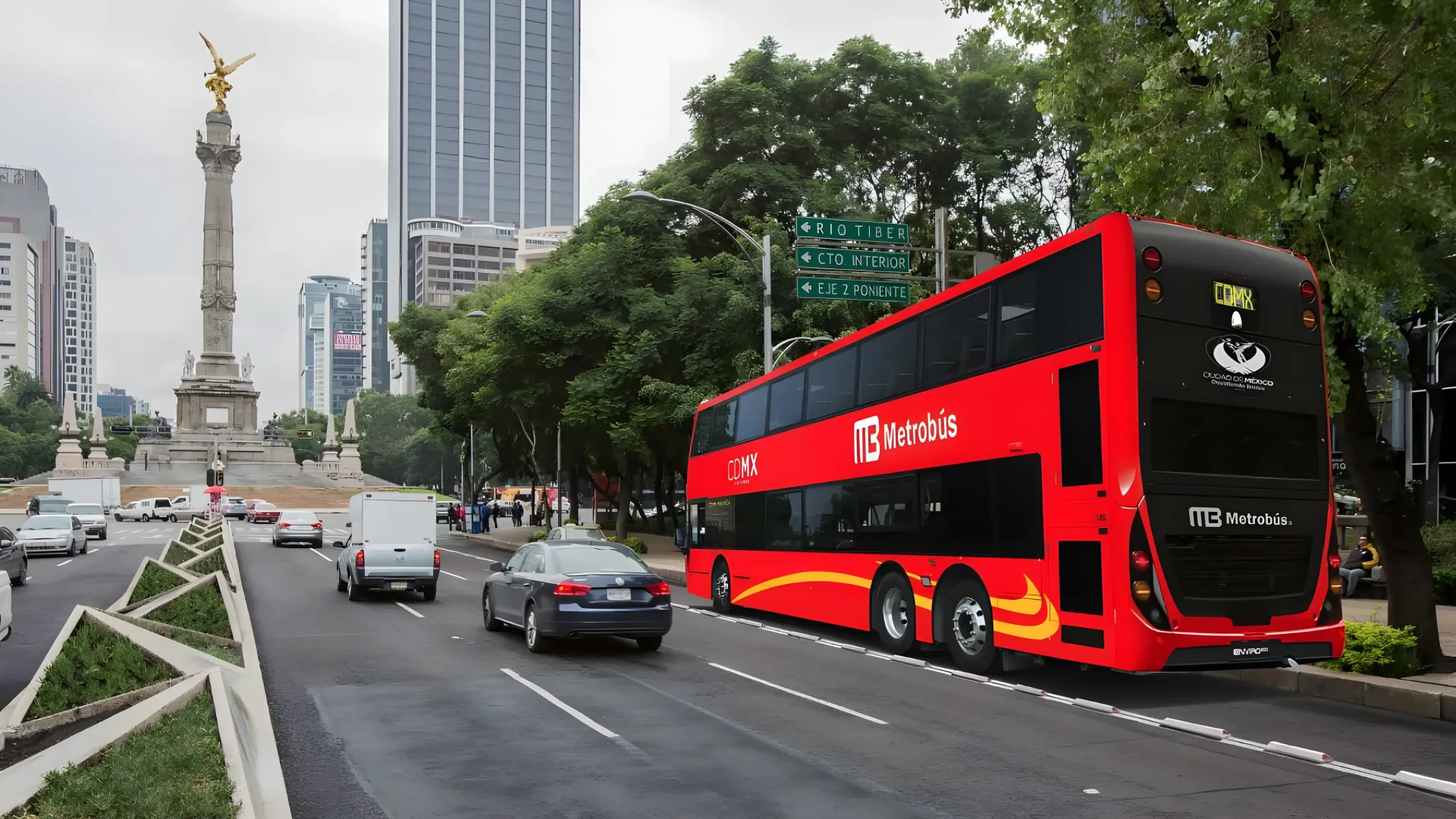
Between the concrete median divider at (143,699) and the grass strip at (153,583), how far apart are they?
10.4 ft

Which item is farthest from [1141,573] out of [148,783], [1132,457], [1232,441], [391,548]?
[391,548]

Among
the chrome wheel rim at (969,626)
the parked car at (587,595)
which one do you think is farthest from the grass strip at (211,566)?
the chrome wheel rim at (969,626)

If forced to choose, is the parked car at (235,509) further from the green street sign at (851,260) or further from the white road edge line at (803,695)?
the white road edge line at (803,695)

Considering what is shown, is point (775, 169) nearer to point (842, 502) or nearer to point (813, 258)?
point (813, 258)

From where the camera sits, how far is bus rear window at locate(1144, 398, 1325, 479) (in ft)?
35.1

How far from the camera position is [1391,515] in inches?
521

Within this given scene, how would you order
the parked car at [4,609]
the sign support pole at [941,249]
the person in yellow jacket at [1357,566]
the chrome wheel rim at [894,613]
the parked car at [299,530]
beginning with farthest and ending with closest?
the parked car at [299,530]
the sign support pole at [941,249]
the person in yellow jacket at [1357,566]
the chrome wheel rim at [894,613]
the parked car at [4,609]

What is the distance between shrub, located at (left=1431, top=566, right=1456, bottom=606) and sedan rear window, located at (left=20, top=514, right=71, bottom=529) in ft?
127

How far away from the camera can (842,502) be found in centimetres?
1677

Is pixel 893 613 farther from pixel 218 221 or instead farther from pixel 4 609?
pixel 218 221

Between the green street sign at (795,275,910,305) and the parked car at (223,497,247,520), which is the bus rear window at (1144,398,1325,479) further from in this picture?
the parked car at (223,497,247,520)

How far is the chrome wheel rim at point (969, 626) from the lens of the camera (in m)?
13.5

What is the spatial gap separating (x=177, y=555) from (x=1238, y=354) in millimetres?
22799

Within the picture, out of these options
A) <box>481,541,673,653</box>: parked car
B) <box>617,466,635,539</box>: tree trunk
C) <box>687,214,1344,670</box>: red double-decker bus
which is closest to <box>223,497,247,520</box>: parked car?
<box>617,466,635,539</box>: tree trunk
